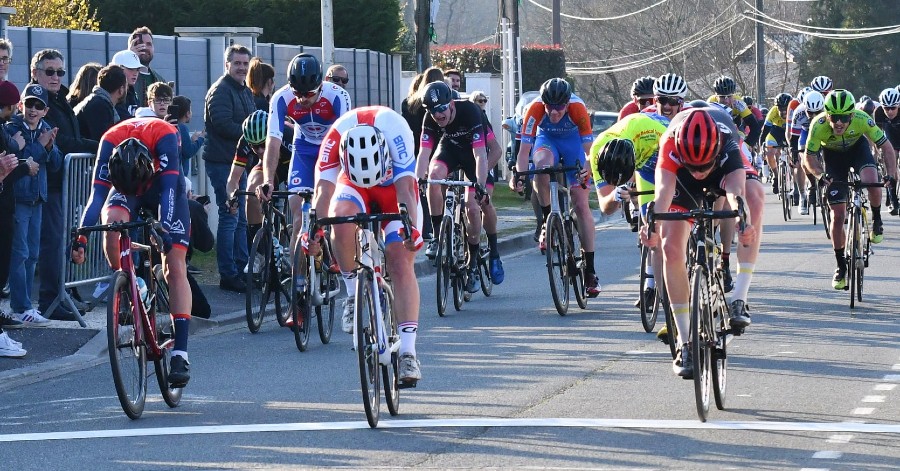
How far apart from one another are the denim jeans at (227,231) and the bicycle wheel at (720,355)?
6.78m

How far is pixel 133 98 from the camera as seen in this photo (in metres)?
14.4

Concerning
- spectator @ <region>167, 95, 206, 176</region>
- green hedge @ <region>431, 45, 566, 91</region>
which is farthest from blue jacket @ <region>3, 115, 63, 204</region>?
green hedge @ <region>431, 45, 566, 91</region>

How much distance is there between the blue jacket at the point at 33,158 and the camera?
11703 millimetres

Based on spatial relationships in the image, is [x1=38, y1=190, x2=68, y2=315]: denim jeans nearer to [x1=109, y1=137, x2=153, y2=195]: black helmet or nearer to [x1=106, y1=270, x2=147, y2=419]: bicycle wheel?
[x1=109, y1=137, x2=153, y2=195]: black helmet

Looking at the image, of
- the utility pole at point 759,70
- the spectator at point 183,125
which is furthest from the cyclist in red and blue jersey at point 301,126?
the utility pole at point 759,70

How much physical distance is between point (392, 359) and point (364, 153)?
44.0 inches

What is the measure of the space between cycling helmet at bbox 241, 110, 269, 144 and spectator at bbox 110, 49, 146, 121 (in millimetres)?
1656

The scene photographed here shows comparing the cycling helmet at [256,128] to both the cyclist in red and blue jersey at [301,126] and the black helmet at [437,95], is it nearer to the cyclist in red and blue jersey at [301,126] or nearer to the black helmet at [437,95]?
the cyclist in red and blue jersey at [301,126]

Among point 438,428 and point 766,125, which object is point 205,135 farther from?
point 766,125

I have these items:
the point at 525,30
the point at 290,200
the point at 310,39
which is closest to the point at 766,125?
the point at 310,39

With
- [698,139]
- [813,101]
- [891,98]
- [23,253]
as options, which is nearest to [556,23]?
[891,98]

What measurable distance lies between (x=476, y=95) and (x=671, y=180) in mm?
14755

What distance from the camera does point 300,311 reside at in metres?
11.5

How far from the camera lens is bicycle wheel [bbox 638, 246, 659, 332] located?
1188cm
